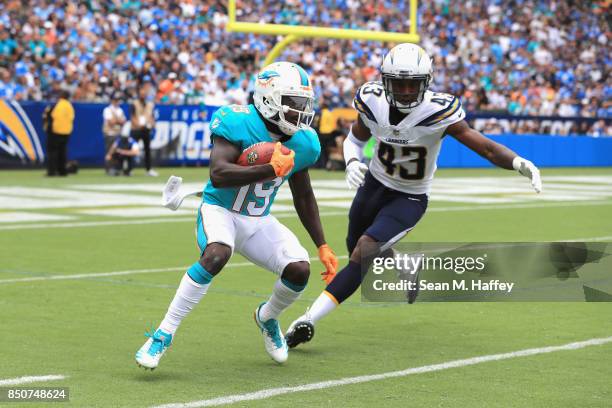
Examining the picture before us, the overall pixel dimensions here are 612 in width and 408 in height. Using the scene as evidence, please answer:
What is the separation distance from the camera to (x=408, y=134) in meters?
7.04

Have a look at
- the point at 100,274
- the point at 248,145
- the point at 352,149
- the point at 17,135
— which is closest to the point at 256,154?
the point at 248,145

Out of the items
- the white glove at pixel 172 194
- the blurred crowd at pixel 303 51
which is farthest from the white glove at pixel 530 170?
the blurred crowd at pixel 303 51

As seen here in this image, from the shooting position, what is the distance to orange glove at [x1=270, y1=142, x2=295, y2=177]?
18.5 feet

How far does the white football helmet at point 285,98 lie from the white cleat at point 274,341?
3.43 ft

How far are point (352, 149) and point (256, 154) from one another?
5.07ft

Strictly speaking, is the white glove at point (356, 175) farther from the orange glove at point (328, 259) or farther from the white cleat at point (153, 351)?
the white cleat at point (153, 351)

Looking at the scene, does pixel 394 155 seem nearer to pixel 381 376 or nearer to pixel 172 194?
pixel 172 194

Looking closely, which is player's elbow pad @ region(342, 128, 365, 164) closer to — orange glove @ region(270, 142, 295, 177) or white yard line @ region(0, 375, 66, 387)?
orange glove @ region(270, 142, 295, 177)

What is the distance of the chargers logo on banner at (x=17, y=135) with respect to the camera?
69.3ft

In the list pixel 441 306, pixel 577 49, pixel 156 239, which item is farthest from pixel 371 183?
pixel 577 49

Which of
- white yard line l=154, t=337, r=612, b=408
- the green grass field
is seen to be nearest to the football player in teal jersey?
the green grass field

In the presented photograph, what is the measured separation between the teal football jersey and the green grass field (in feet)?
2.76

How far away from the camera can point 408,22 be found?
69.4 feet

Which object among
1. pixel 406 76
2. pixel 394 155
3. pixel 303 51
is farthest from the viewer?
pixel 303 51
